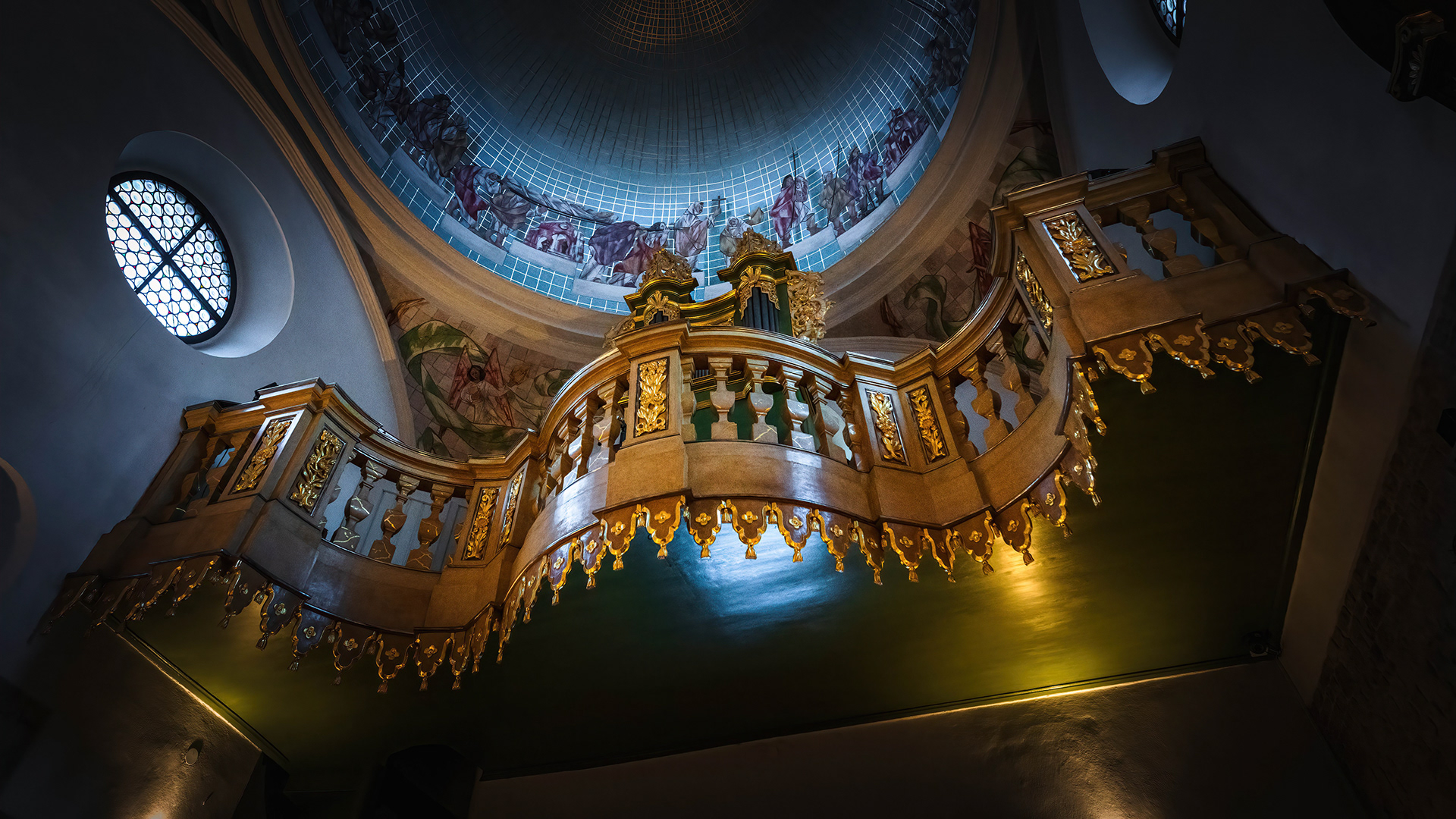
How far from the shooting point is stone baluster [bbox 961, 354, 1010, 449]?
5191mm

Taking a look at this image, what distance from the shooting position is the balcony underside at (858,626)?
4.63 m

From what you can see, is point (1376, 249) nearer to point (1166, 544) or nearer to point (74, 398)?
point (1166, 544)

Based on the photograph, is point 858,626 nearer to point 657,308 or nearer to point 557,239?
point 657,308

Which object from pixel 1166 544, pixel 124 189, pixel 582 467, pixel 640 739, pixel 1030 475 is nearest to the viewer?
pixel 1030 475

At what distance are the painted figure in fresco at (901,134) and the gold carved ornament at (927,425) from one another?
28.3ft

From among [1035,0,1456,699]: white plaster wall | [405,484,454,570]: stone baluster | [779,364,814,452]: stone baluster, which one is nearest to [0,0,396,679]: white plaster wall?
[405,484,454,570]: stone baluster

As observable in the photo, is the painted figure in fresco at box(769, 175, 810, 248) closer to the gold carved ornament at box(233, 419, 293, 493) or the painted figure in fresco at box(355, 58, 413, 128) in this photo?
the painted figure in fresco at box(355, 58, 413, 128)

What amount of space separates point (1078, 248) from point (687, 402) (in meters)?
2.69

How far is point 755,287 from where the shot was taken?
1124 centimetres

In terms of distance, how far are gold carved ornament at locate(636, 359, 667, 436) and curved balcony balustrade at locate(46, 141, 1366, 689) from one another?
2 cm

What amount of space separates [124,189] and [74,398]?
2907mm

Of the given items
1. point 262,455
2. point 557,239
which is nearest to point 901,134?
point 557,239

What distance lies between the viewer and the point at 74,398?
6676mm

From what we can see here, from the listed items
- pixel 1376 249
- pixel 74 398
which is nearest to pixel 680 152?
pixel 74 398
